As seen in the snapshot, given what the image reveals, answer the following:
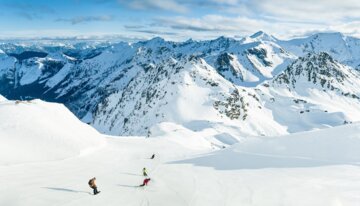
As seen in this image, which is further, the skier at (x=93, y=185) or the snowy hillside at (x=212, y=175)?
the skier at (x=93, y=185)

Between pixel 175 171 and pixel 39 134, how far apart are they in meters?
26.8

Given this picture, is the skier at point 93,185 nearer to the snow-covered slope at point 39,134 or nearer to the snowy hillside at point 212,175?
the snowy hillside at point 212,175

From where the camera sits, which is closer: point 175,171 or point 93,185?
point 93,185

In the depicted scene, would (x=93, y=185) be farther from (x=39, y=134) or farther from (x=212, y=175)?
(x=39, y=134)

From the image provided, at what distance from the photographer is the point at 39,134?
2391 inches

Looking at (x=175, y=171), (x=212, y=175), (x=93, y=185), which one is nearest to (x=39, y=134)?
(x=175, y=171)

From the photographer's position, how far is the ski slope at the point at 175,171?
31609mm

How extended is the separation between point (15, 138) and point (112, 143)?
800 inches

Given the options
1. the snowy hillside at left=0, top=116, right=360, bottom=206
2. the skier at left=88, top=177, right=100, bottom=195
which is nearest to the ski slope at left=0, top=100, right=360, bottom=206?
the snowy hillside at left=0, top=116, right=360, bottom=206

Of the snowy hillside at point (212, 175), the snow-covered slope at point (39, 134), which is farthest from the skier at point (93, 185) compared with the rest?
the snow-covered slope at point (39, 134)

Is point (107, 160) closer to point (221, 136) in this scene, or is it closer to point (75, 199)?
point (75, 199)

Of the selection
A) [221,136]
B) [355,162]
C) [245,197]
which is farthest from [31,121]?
[221,136]

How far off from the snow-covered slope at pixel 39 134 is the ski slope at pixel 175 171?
5.9 inches

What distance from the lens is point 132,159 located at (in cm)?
5694
